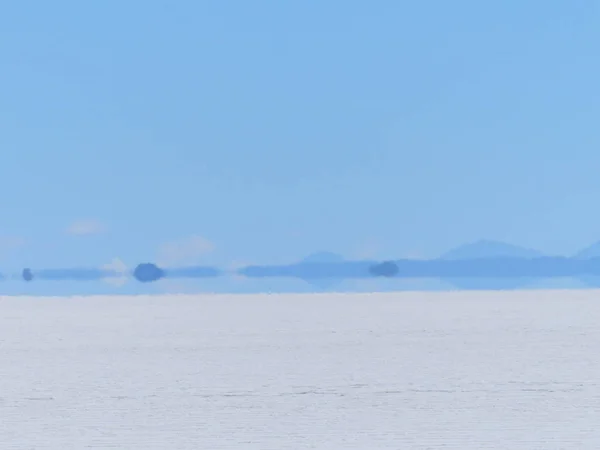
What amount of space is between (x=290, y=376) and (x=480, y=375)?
3.51 ft

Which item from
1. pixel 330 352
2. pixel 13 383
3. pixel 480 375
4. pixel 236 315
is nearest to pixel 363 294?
pixel 236 315

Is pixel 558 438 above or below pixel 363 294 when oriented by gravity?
below

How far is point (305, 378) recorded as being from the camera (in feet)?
13.5

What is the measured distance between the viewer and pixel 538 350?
186 inches

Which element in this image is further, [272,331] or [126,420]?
[272,331]

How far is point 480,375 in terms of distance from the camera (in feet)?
13.5

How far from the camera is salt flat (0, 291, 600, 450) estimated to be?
127 inches

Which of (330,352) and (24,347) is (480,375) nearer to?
(330,352)

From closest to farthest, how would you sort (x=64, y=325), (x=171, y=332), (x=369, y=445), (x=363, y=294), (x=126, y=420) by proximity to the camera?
(x=369, y=445) < (x=126, y=420) < (x=171, y=332) < (x=64, y=325) < (x=363, y=294)

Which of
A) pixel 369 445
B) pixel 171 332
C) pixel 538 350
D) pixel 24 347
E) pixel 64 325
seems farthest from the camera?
A: pixel 64 325

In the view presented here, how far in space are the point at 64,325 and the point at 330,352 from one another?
2542mm

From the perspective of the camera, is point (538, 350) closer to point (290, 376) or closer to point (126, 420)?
point (290, 376)

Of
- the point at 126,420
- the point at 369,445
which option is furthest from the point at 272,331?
the point at 369,445

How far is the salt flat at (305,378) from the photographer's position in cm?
323
